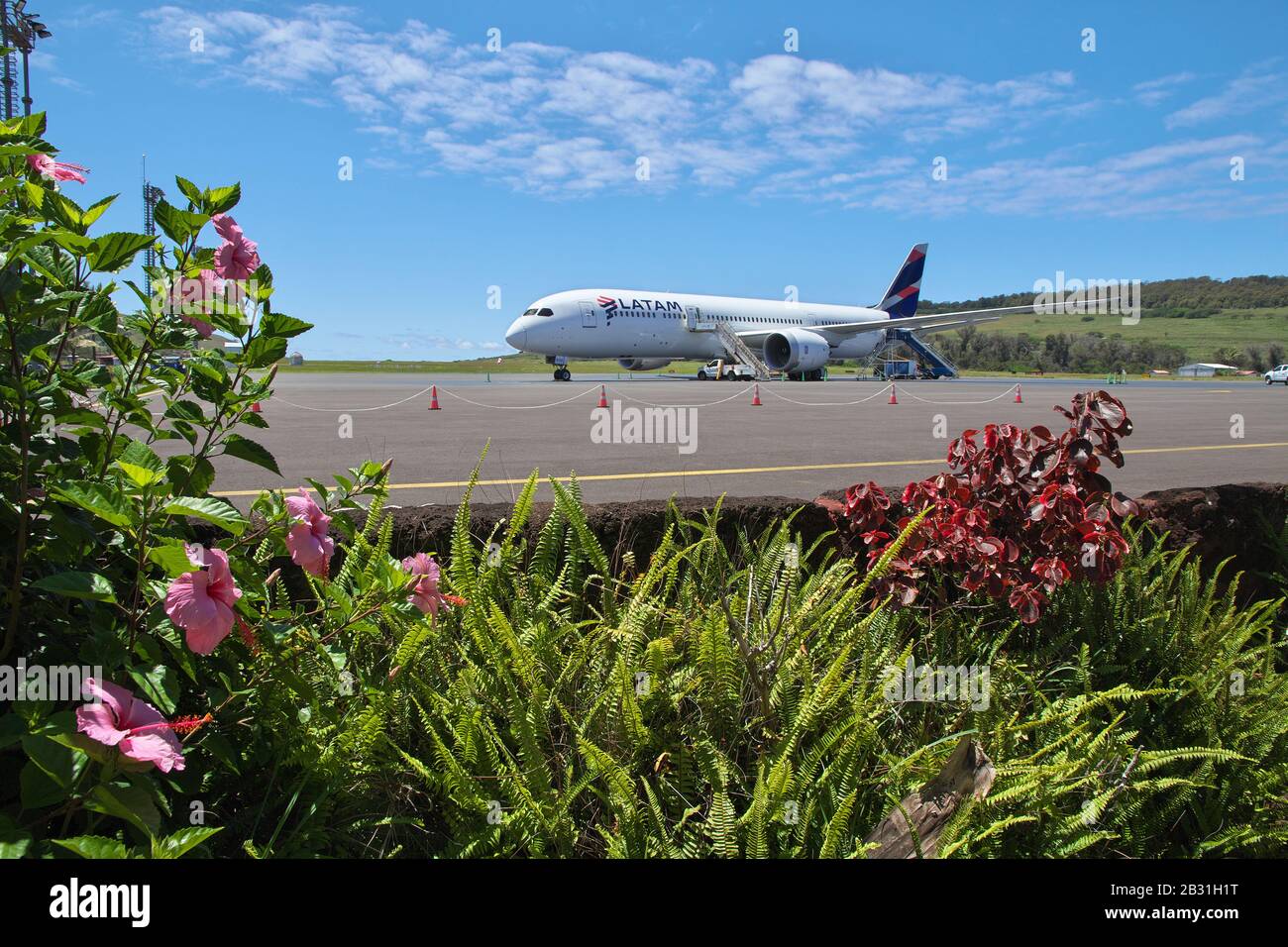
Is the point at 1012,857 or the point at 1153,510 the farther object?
the point at 1153,510

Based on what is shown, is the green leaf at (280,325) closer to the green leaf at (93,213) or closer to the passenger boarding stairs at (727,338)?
the green leaf at (93,213)

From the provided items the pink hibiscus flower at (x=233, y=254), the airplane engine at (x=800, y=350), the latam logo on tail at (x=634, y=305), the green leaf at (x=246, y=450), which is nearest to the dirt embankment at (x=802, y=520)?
the green leaf at (x=246, y=450)

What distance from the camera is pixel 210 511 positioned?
5.08 ft

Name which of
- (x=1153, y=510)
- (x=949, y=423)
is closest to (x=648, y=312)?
(x=949, y=423)

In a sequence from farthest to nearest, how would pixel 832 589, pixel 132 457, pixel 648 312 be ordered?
pixel 648 312, pixel 832 589, pixel 132 457

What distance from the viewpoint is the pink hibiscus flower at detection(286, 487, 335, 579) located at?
176cm

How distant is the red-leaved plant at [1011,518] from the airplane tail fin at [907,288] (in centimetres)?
5399

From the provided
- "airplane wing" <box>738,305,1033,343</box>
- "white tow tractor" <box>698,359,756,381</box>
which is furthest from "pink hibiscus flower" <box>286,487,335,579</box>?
"airplane wing" <box>738,305,1033,343</box>

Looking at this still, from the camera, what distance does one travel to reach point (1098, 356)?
97250 millimetres

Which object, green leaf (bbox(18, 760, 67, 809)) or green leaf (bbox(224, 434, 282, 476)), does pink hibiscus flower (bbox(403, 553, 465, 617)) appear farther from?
green leaf (bbox(18, 760, 67, 809))

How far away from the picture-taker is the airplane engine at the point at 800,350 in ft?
126
